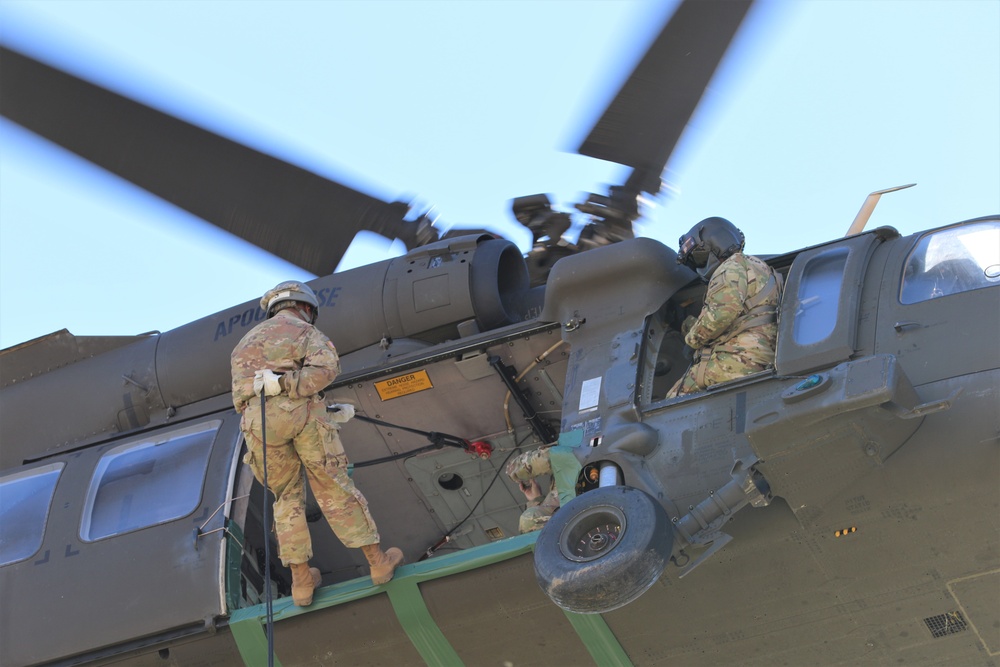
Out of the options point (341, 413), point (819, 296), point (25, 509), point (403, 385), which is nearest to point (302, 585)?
point (341, 413)

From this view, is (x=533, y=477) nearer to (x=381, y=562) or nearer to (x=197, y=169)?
(x=381, y=562)

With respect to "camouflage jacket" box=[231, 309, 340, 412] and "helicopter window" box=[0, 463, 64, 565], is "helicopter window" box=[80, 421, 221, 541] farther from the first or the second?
"camouflage jacket" box=[231, 309, 340, 412]

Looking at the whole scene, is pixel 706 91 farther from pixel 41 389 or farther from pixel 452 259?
pixel 41 389

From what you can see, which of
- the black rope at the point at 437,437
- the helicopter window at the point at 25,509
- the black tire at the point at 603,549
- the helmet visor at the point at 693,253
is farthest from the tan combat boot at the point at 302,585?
the helmet visor at the point at 693,253

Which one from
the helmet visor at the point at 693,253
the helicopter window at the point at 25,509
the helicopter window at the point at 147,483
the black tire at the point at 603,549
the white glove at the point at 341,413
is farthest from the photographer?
the helicopter window at the point at 25,509

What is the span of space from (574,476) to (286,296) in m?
1.85

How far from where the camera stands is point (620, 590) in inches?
193

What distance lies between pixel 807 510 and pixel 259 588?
10.7 feet

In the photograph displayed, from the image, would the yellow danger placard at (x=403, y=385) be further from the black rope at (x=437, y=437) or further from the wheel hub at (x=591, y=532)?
the wheel hub at (x=591, y=532)

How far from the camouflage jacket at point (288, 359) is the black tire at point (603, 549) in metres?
1.48

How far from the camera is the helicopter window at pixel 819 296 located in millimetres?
5662

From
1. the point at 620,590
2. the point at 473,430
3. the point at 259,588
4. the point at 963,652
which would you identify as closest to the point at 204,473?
the point at 259,588

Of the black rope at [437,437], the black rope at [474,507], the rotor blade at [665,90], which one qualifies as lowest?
the black rope at [474,507]

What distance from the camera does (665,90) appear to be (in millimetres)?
6203
